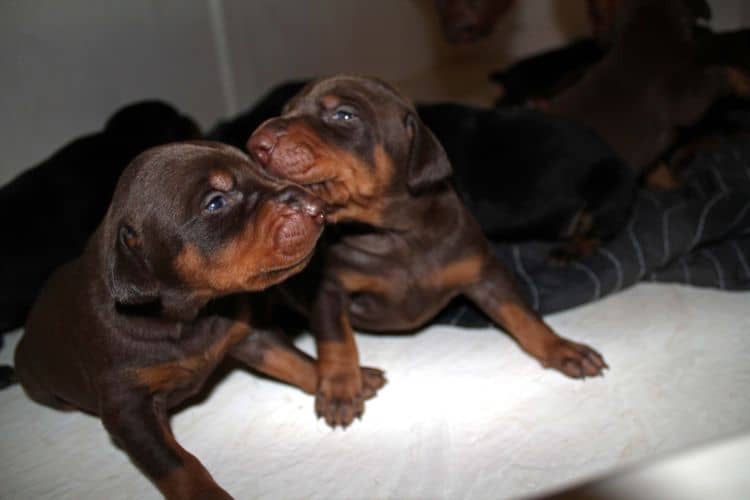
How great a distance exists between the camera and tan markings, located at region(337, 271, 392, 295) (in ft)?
13.2

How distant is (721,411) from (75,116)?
514 centimetres

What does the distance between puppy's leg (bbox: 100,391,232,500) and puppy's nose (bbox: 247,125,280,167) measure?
3.83 ft

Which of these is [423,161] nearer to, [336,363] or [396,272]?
[396,272]

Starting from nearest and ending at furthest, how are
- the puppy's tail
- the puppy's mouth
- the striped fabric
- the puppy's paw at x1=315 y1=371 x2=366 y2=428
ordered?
the puppy's mouth → the puppy's paw at x1=315 y1=371 x2=366 y2=428 → the puppy's tail → the striped fabric

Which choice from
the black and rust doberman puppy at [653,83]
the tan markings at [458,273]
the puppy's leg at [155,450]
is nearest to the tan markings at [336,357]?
the tan markings at [458,273]

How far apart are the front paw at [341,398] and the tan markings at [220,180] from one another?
1239mm

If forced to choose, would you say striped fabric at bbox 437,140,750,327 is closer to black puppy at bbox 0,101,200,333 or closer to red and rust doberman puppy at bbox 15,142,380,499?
red and rust doberman puppy at bbox 15,142,380,499

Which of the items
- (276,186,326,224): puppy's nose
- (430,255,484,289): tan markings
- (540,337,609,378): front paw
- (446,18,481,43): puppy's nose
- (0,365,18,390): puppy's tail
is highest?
(276,186,326,224): puppy's nose

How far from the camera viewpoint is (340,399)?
3812 millimetres

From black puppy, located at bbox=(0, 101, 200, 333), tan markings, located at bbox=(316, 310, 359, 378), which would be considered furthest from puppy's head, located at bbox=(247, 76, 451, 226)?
black puppy, located at bbox=(0, 101, 200, 333)

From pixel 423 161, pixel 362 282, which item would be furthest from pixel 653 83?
pixel 362 282

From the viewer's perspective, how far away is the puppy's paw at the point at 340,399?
378 cm

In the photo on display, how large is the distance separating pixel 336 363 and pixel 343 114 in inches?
48.9

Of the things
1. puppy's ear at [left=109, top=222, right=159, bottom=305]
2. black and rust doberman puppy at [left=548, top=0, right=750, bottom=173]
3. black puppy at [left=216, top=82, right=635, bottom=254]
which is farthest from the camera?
black and rust doberman puppy at [left=548, top=0, right=750, bottom=173]
